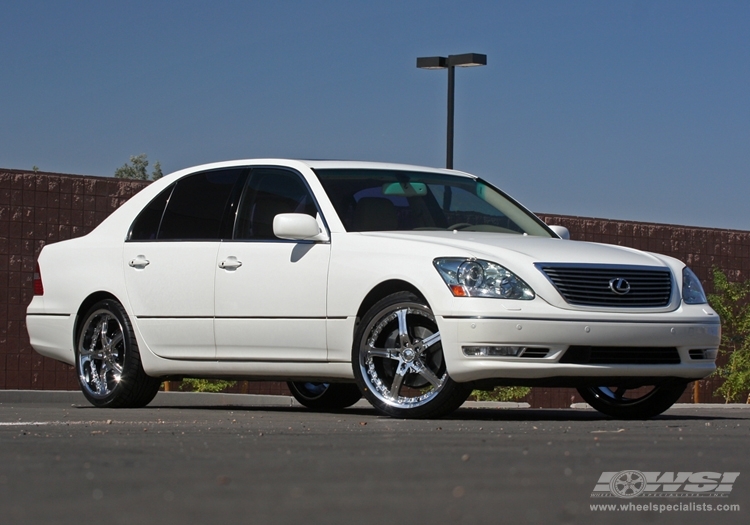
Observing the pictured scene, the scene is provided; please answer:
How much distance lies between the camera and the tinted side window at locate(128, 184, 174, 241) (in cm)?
997

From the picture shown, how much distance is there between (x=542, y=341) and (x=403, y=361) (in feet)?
2.71

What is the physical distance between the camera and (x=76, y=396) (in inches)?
538

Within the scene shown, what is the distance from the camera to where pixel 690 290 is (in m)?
8.56

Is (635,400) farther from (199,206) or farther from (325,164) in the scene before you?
(199,206)

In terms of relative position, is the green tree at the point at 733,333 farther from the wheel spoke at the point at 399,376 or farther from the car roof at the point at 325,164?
the wheel spoke at the point at 399,376

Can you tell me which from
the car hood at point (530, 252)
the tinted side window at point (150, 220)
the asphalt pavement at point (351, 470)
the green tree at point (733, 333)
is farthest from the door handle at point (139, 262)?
the green tree at point (733, 333)

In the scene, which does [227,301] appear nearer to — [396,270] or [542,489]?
[396,270]

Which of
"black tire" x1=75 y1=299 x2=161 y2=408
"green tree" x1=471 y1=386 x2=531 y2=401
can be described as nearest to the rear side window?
"black tire" x1=75 y1=299 x2=161 y2=408

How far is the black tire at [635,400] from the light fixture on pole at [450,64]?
10925 mm

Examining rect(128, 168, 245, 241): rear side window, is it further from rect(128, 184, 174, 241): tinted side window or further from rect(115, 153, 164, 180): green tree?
rect(115, 153, 164, 180): green tree

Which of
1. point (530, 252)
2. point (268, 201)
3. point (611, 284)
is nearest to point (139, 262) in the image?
point (268, 201)

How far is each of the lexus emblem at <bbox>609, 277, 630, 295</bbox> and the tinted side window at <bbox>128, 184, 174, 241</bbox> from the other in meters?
3.45

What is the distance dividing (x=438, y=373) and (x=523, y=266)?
0.78 m

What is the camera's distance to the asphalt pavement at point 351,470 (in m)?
3.56
